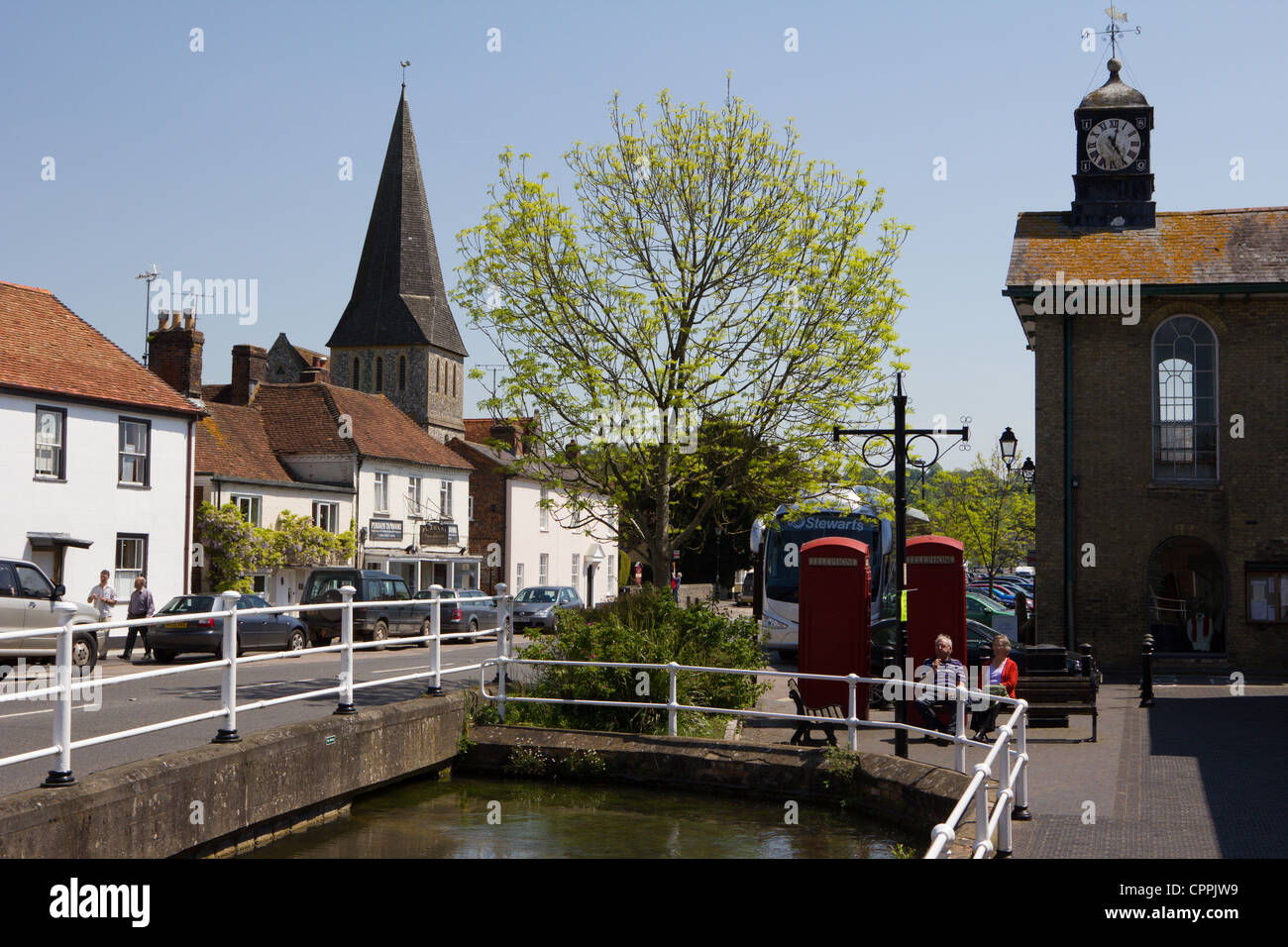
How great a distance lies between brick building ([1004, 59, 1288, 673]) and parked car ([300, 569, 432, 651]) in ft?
55.2

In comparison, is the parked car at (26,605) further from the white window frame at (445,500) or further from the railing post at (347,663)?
the white window frame at (445,500)

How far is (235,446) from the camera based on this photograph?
137 ft

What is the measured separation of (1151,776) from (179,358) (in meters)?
33.4

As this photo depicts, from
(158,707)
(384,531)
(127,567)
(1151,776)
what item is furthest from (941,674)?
(384,531)

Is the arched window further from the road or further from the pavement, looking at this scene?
the road

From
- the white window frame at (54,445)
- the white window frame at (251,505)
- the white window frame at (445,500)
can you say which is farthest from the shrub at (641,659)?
A: the white window frame at (445,500)

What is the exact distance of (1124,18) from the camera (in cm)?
3058

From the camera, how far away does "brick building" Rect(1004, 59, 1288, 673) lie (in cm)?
2481

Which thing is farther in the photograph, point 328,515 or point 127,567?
point 328,515

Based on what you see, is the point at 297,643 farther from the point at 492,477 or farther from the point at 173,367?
the point at 492,477

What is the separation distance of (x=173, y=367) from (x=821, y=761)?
31627 millimetres

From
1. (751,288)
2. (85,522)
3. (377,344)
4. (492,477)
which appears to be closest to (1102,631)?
(751,288)

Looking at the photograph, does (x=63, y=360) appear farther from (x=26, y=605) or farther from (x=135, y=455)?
(x=26, y=605)

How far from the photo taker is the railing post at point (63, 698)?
716cm
